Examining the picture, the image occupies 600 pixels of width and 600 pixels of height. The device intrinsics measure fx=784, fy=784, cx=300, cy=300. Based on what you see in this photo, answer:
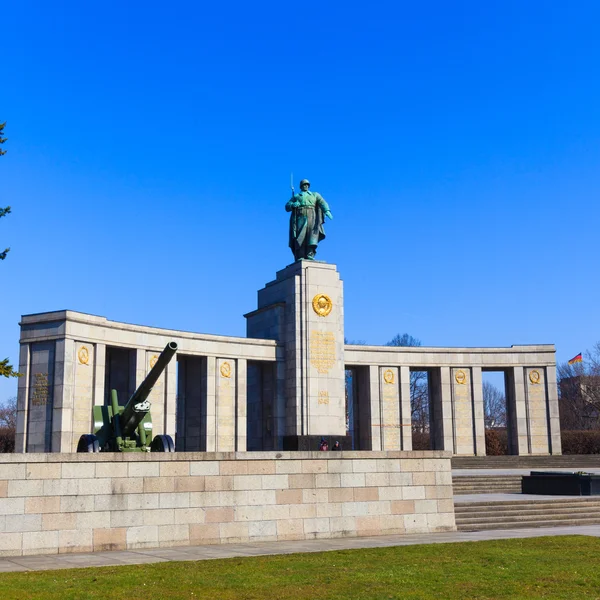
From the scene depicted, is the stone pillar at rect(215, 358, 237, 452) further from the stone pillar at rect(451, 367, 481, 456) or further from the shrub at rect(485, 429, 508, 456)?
the shrub at rect(485, 429, 508, 456)

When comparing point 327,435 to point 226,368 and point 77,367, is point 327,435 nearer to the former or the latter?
point 226,368

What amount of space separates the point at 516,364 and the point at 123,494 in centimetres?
3492

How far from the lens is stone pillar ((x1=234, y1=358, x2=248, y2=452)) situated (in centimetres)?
4066

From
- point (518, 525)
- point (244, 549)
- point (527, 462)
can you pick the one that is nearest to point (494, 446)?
point (527, 462)

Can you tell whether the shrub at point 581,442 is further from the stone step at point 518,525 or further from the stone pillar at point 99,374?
the stone step at point 518,525

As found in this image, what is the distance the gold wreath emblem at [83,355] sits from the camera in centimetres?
3519

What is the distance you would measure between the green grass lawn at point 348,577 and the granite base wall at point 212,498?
322cm

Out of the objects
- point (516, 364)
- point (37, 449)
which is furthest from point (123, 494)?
point (516, 364)

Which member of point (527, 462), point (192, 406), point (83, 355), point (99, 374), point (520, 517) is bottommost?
point (520, 517)

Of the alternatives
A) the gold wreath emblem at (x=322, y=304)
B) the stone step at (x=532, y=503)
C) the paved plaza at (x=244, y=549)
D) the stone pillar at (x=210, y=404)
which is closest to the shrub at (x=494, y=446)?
the gold wreath emblem at (x=322, y=304)

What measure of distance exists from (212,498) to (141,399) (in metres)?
3.16

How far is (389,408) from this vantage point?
148 ft

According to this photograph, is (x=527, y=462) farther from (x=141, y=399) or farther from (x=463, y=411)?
(x=141, y=399)

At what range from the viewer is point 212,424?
40125 mm
